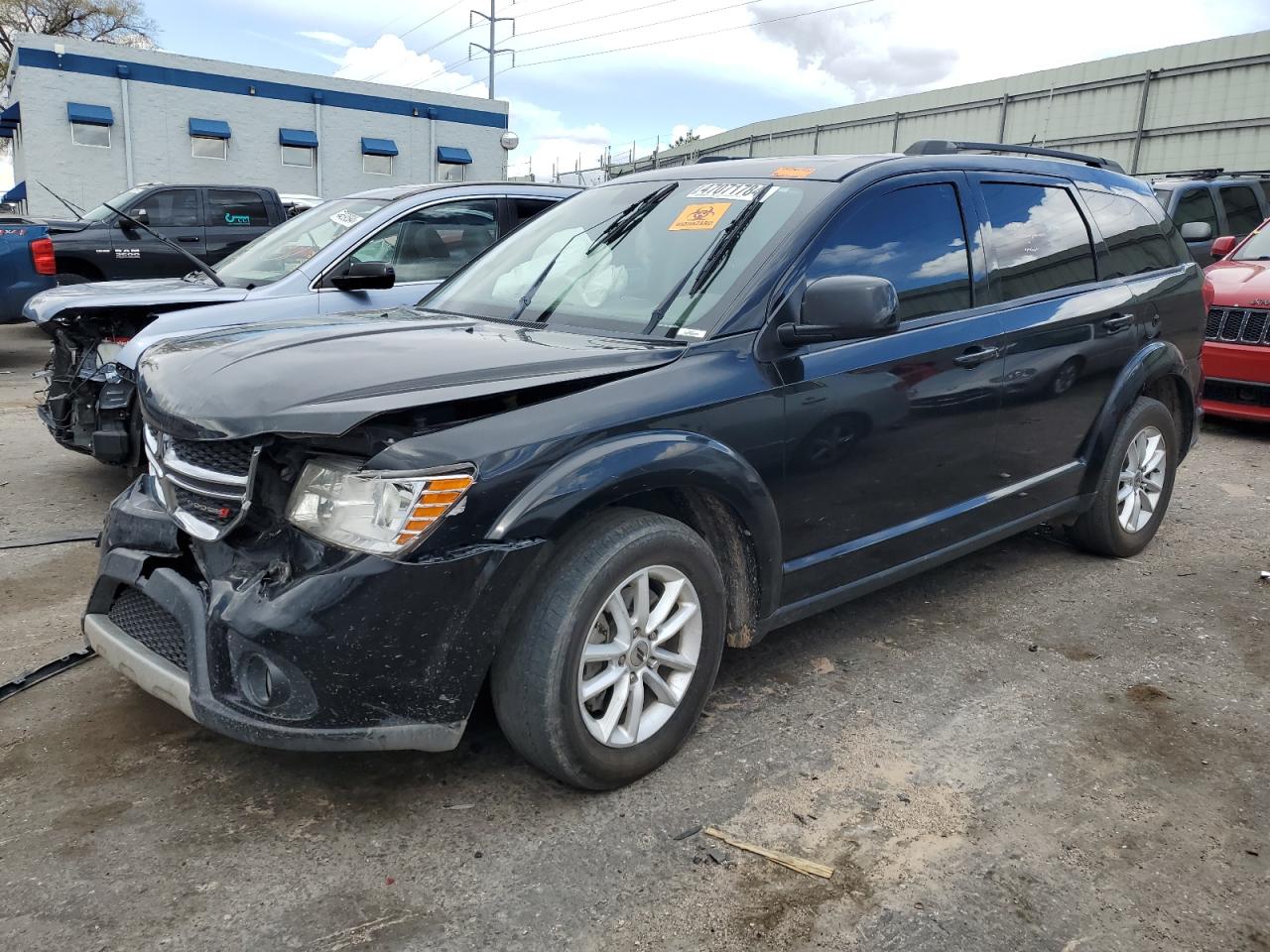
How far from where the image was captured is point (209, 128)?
28.7 meters

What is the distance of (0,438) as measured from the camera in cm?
727

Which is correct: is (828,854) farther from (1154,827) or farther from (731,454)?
(731,454)

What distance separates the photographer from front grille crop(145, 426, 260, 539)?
101 inches

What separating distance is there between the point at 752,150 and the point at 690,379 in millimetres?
24336

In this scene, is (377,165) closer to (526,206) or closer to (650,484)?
(526,206)

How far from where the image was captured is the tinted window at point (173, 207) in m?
12.4

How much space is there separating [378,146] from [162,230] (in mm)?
21180

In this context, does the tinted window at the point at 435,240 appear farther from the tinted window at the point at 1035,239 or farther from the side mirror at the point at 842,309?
the side mirror at the point at 842,309

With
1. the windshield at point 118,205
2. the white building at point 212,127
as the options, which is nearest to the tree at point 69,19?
the white building at point 212,127

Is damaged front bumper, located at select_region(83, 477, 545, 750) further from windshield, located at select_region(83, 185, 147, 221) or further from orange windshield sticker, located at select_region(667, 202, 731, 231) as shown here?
windshield, located at select_region(83, 185, 147, 221)

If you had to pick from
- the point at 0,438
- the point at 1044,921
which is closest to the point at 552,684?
the point at 1044,921

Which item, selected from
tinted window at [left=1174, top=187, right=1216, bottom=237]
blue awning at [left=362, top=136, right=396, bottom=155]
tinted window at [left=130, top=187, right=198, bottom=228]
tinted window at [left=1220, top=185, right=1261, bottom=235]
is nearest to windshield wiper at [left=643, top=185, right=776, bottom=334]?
tinted window at [left=1174, top=187, right=1216, bottom=237]

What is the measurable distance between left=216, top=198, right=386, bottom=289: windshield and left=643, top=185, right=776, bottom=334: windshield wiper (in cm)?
363

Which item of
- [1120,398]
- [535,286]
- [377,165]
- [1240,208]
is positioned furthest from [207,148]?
[1120,398]
